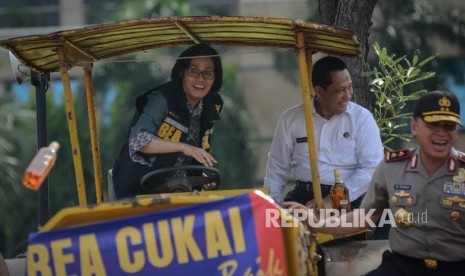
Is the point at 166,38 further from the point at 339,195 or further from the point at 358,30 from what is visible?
the point at 358,30

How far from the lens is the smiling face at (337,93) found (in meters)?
8.18

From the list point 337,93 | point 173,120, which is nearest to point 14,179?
point 173,120

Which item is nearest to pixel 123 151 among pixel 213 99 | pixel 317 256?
pixel 213 99

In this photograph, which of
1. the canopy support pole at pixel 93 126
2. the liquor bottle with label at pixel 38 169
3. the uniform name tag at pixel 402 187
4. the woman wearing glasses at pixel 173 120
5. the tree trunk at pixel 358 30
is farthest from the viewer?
the tree trunk at pixel 358 30

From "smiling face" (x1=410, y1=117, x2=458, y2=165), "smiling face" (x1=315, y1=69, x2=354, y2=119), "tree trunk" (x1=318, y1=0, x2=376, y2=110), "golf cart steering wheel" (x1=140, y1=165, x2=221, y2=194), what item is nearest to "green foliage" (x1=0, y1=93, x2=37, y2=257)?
"tree trunk" (x1=318, y1=0, x2=376, y2=110)

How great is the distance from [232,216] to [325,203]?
1731 mm

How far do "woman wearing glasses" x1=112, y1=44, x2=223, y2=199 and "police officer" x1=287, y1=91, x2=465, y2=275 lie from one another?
5.63 ft

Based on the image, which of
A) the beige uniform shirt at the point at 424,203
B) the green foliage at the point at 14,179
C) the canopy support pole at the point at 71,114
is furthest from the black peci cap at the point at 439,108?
the green foliage at the point at 14,179

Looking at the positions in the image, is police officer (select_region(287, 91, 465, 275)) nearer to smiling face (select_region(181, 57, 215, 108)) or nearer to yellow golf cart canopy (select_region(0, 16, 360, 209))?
yellow golf cart canopy (select_region(0, 16, 360, 209))

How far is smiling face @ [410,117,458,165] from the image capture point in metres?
6.57

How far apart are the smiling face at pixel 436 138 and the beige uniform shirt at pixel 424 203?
0.07m

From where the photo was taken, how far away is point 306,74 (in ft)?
23.7

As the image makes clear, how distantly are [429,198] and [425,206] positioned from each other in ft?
0.16

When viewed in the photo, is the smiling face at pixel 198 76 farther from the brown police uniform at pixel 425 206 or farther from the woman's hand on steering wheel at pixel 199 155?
the brown police uniform at pixel 425 206
